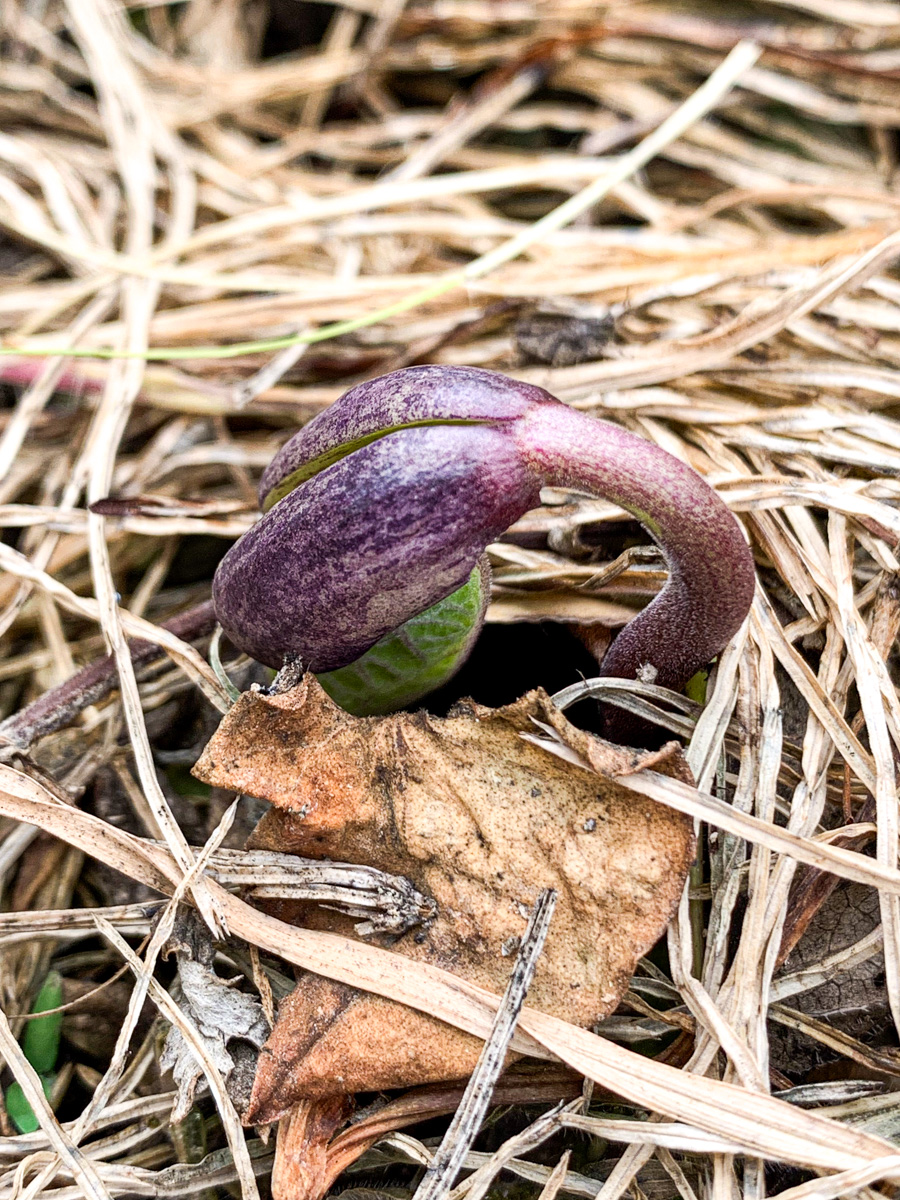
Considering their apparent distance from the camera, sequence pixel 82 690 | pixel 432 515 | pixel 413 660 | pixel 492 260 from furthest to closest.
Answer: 1. pixel 492 260
2. pixel 82 690
3. pixel 413 660
4. pixel 432 515

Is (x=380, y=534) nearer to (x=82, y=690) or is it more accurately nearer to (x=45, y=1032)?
(x=82, y=690)

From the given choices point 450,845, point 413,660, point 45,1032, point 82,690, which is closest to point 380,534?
point 413,660

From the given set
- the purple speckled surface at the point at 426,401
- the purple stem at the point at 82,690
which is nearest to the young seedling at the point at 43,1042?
the purple stem at the point at 82,690

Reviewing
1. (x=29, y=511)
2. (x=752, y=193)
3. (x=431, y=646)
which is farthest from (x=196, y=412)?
(x=752, y=193)

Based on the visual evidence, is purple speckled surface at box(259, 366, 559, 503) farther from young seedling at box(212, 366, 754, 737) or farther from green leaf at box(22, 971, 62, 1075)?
green leaf at box(22, 971, 62, 1075)

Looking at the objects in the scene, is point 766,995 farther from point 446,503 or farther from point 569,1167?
point 446,503

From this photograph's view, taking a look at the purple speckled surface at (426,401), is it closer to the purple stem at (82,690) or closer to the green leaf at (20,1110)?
the purple stem at (82,690)
